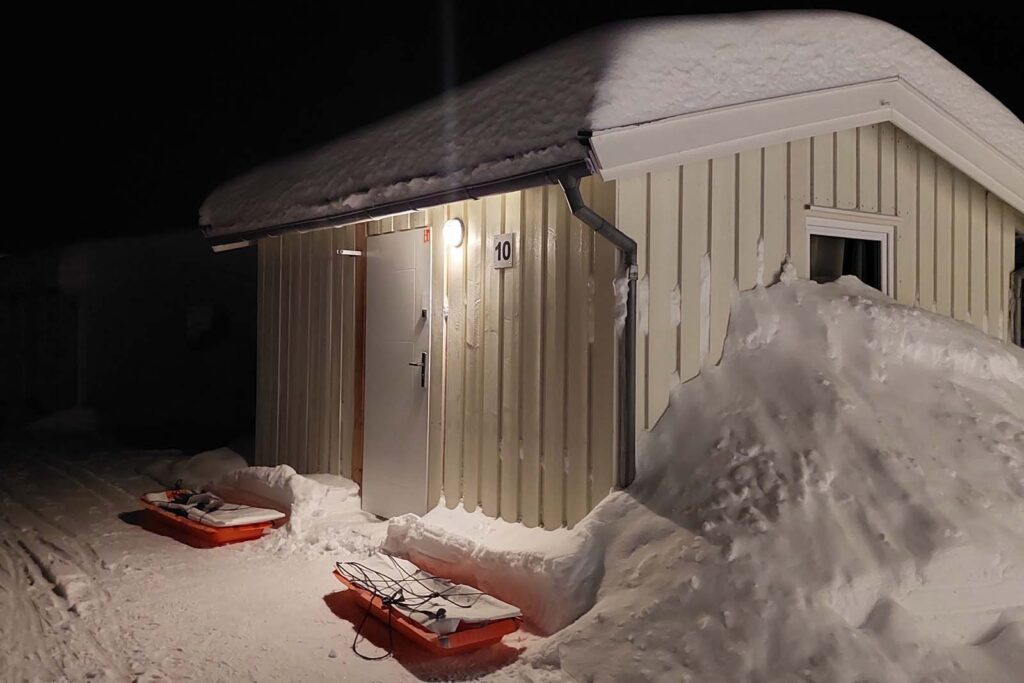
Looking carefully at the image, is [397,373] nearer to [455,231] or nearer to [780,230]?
[455,231]

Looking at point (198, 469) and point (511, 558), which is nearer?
point (511, 558)

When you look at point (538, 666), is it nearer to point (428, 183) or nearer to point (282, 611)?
point (282, 611)

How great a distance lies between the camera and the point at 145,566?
6.65 m

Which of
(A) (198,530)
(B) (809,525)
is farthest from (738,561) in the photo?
(A) (198,530)

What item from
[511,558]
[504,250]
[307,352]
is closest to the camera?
[511,558]

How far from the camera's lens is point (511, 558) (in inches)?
214

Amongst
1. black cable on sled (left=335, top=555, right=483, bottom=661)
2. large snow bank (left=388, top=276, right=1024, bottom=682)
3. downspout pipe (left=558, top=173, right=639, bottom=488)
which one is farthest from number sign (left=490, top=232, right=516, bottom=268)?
black cable on sled (left=335, top=555, right=483, bottom=661)

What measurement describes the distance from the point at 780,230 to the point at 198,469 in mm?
7150

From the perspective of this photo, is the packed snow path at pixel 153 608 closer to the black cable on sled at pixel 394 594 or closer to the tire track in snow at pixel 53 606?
the tire track in snow at pixel 53 606

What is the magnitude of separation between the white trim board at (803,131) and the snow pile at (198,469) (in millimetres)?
6292

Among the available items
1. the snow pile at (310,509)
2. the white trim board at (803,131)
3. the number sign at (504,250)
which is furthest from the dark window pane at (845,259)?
the snow pile at (310,509)

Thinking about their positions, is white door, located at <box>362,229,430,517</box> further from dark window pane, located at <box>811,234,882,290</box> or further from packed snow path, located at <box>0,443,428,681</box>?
dark window pane, located at <box>811,234,882,290</box>

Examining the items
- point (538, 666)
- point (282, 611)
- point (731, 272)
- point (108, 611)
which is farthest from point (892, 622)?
point (108, 611)

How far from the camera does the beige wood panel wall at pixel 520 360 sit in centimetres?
564
